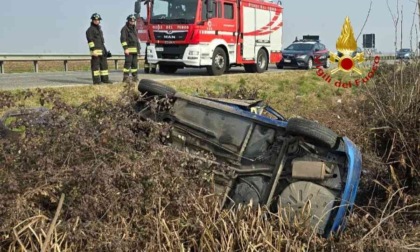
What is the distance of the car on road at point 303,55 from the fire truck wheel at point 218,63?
7959 millimetres

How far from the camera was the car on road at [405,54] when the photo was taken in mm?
5691

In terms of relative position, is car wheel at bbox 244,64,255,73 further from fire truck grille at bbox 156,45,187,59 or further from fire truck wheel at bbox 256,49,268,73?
fire truck grille at bbox 156,45,187,59

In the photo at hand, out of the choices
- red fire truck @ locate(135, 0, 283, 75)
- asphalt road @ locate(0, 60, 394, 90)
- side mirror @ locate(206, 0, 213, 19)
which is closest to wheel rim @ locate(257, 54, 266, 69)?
red fire truck @ locate(135, 0, 283, 75)

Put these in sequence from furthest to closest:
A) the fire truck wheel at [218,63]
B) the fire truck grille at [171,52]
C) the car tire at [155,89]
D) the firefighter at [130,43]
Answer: the fire truck wheel at [218,63]
the fire truck grille at [171,52]
the firefighter at [130,43]
the car tire at [155,89]

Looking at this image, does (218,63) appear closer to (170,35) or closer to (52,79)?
(170,35)

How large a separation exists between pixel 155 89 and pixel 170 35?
33.5ft

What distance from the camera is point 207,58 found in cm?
1451

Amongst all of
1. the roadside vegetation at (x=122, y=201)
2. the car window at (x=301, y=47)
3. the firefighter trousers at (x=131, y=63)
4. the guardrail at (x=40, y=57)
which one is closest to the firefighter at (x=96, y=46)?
the firefighter trousers at (x=131, y=63)

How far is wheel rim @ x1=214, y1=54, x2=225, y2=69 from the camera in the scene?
15078 millimetres

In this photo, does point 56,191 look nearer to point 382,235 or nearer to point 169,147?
A: point 169,147

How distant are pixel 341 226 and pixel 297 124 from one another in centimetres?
85

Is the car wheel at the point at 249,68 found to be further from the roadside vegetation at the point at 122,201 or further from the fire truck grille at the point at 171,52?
the roadside vegetation at the point at 122,201

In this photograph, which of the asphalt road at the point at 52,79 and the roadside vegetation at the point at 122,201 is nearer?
the roadside vegetation at the point at 122,201

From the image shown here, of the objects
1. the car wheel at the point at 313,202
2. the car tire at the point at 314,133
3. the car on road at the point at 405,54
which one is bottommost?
the car wheel at the point at 313,202
